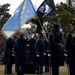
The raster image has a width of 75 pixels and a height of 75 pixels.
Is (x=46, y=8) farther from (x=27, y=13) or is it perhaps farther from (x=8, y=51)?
(x=8, y=51)

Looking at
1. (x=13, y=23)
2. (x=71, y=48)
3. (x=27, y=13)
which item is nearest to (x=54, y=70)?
(x=71, y=48)

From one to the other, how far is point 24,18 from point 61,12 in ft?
53.5

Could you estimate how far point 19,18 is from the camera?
564 inches

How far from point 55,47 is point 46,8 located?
13.9 feet

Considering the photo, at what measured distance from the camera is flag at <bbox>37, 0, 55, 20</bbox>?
12992 millimetres

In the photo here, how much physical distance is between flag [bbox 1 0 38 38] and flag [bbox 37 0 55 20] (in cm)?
28

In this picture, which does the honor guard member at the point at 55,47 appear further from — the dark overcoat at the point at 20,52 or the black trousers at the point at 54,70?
the dark overcoat at the point at 20,52

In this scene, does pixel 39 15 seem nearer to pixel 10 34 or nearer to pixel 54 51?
pixel 10 34

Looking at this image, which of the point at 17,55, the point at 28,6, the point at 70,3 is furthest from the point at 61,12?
the point at 17,55

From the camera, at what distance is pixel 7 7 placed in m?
37.5

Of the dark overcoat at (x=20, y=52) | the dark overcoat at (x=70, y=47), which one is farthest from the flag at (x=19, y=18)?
the dark overcoat at (x=70, y=47)

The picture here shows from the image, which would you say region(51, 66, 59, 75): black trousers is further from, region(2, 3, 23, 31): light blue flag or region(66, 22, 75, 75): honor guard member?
region(2, 3, 23, 31): light blue flag

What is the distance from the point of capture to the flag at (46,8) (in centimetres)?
1299

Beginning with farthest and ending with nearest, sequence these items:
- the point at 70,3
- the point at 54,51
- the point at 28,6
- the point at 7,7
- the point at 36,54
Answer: the point at 7,7
the point at 70,3
the point at 28,6
the point at 36,54
the point at 54,51
